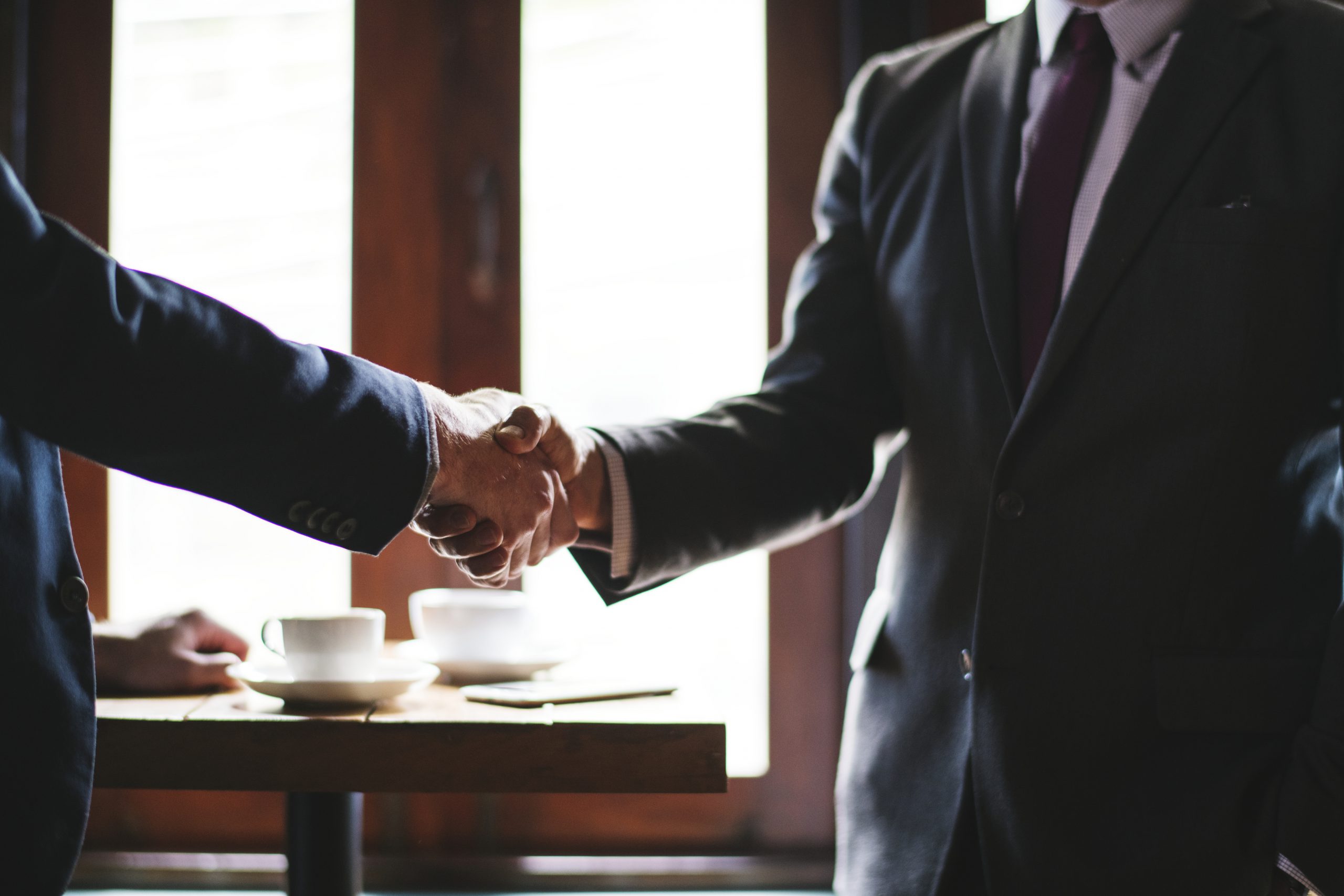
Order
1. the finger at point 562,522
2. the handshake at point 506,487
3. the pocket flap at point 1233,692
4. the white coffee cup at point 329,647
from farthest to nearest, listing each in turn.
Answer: the finger at point 562,522, the handshake at point 506,487, the white coffee cup at point 329,647, the pocket flap at point 1233,692

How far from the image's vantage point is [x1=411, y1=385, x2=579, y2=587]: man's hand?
3.39 ft

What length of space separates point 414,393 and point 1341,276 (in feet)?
2.75

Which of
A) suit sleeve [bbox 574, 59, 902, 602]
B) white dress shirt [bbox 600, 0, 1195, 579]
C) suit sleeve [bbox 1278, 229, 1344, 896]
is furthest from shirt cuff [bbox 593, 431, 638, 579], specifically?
suit sleeve [bbox 1278, 229, 1344, 896]

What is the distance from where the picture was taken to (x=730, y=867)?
1884 mm

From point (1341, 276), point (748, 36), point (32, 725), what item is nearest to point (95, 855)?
point (32, 725)

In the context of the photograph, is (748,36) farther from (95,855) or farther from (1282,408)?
(95,855)

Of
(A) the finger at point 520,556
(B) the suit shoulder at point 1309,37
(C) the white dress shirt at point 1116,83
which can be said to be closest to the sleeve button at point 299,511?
(A) the finger at point 520,556

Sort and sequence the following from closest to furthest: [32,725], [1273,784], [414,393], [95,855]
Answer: [32,725]
[1273,784]
[414,393]
[95,855]

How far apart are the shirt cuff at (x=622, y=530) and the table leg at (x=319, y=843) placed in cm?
38

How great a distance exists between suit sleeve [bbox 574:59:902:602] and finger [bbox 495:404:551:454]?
0.10 metres

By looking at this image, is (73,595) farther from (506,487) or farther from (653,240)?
(653,240)

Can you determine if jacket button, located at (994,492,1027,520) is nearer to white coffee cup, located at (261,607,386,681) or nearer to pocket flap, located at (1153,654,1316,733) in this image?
pocket flap, located at (1153,654,1316,733)

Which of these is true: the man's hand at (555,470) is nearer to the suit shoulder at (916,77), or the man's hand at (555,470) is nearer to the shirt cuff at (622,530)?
the shirt cuff at (622,530)

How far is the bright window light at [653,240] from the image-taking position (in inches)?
75.0
